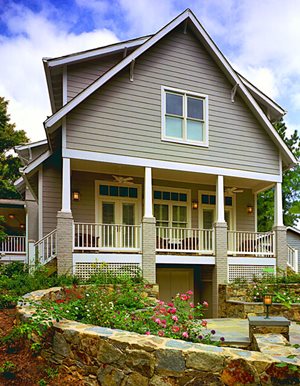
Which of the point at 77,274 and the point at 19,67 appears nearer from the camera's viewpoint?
the point at 77,274

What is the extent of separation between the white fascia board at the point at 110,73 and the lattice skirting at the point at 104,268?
12.8 feet

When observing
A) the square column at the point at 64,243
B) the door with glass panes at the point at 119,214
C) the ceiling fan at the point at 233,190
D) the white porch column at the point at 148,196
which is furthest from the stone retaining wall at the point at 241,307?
the square column at the point at 64,243

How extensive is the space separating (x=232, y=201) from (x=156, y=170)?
4.13m

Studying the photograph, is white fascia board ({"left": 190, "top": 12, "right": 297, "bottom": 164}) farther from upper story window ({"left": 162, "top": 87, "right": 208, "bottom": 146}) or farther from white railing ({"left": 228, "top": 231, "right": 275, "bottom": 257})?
white railing ({"left": 228, "top": 231, "right": 275, "bottom": 257})

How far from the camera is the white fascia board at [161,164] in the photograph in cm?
1080

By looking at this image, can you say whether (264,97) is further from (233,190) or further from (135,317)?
(135,317)

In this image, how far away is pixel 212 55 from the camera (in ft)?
41.4

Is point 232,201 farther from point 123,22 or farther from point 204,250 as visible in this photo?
point 123,22

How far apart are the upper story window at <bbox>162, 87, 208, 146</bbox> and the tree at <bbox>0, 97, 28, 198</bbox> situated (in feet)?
68.9

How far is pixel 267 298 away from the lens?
5926 mm

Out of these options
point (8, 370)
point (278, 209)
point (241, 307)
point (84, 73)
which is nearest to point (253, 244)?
point (278, 209)

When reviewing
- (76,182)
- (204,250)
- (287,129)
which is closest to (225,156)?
(204,250)

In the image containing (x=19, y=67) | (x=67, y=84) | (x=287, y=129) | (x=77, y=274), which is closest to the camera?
(x=77, y=274)

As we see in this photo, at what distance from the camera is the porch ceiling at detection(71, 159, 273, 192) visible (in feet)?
39.1
